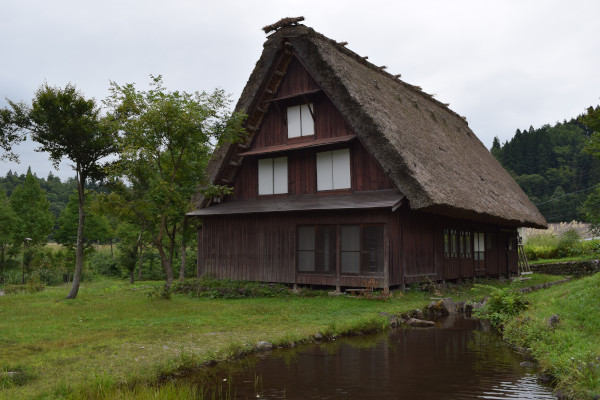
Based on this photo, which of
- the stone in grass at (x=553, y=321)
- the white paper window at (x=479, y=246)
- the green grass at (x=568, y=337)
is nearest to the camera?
the green grass at (x=568, y=337)

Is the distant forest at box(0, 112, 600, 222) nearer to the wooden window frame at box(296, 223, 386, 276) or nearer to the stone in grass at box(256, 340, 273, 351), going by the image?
the wooden window frame at box(296, 223, 386, 276)

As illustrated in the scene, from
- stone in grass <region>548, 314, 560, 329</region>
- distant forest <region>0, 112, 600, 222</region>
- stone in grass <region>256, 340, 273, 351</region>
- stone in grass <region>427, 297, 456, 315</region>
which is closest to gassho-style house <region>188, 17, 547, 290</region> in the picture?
stone in grass <region>427, 297, 456, 315</region>

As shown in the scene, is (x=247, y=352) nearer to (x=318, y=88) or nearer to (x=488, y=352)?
(x=488, y=352)

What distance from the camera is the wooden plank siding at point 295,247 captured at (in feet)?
49.4

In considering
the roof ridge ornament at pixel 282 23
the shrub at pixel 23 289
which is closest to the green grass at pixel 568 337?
the roof ridge ornament at pixel 282 23

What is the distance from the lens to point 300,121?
59.2 ft

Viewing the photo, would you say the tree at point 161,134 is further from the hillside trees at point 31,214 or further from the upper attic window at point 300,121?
the hillside trees at point 31,214

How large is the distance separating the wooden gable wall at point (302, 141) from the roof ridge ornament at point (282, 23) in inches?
56.8

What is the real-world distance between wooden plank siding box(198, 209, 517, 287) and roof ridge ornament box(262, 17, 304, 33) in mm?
7435

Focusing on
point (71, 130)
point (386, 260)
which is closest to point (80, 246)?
point (71, 130)

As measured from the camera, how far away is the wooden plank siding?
49.4ft

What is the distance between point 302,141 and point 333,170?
1859mm

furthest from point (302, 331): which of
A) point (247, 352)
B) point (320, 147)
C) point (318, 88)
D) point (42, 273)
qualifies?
point (42, 273)

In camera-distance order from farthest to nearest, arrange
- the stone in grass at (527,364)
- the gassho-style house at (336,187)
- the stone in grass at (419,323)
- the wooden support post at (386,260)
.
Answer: the gassho-style house at (336,187) < the wooden support post at (386,260) < the stone in grass at (419,323) < the stone in grass at (527,364)
